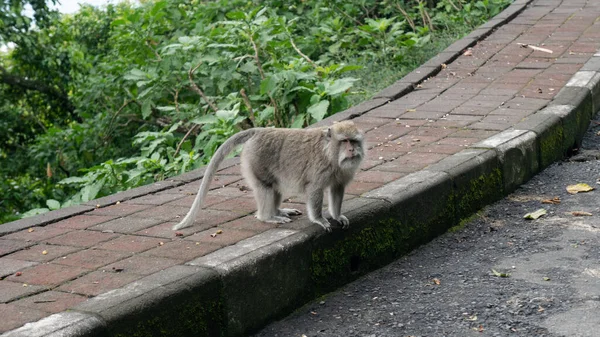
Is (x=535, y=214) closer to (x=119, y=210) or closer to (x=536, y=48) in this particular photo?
(x=119, y=210)

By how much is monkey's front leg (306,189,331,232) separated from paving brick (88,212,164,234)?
2.95ft

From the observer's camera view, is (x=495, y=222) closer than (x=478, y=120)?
Yes

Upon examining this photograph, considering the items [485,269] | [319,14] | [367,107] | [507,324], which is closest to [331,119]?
[367,107]

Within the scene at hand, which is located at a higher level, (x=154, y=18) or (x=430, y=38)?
(x=154, y=18)

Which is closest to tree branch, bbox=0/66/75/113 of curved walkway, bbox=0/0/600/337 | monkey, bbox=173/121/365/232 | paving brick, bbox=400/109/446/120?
curved walkway, bbox=0/0/600/337

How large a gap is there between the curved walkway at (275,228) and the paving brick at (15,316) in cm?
1

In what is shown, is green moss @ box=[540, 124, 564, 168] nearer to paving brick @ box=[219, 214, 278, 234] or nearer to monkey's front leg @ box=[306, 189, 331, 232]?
monkey's front leg @ box=[306, 189, 331, 232]

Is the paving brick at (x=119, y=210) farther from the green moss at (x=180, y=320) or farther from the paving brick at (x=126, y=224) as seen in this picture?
the green moss at (x=180, y=320)

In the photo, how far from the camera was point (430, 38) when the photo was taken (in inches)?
388

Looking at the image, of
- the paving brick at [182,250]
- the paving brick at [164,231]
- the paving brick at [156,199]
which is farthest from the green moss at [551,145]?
the paving brick at [182,250]

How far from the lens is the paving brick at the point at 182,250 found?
3.90m

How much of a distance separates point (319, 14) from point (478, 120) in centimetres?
486

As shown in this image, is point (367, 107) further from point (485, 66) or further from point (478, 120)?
point (485, 66)

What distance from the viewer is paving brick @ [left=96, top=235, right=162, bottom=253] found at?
4.09 metres
